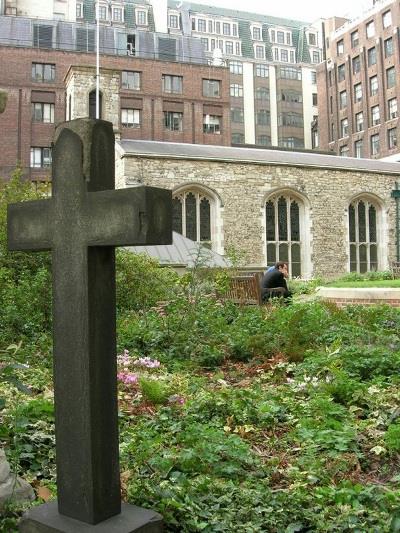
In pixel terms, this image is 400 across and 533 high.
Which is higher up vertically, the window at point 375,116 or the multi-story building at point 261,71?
the multi-story building at point 261,71

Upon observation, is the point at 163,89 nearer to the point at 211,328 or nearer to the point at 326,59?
the point at 326,59

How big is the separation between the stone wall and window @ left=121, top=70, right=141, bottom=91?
2212cm

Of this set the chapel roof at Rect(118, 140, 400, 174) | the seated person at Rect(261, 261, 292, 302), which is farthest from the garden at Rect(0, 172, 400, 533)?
the chapel roof at Rect(118, 140, 400, 174)

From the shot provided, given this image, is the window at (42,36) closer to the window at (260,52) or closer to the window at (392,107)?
the window at (392,107)

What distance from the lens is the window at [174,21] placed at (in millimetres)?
66688

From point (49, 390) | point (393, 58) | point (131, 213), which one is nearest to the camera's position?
point (131, 213)

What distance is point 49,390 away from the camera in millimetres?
4957

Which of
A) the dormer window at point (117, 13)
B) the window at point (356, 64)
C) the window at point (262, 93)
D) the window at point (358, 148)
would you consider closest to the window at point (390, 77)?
the window at point (356, 64)

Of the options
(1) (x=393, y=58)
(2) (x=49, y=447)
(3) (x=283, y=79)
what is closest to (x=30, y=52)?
(1) (x=393, y=58)

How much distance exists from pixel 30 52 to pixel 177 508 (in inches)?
1674

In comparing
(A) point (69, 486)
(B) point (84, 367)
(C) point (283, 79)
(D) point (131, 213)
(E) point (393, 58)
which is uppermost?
(C) point (283, 79)

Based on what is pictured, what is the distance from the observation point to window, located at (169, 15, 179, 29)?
2625 inches

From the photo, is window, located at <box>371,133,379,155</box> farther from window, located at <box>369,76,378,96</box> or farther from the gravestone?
the gravestone

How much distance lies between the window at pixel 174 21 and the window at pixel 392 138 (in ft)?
97.2
